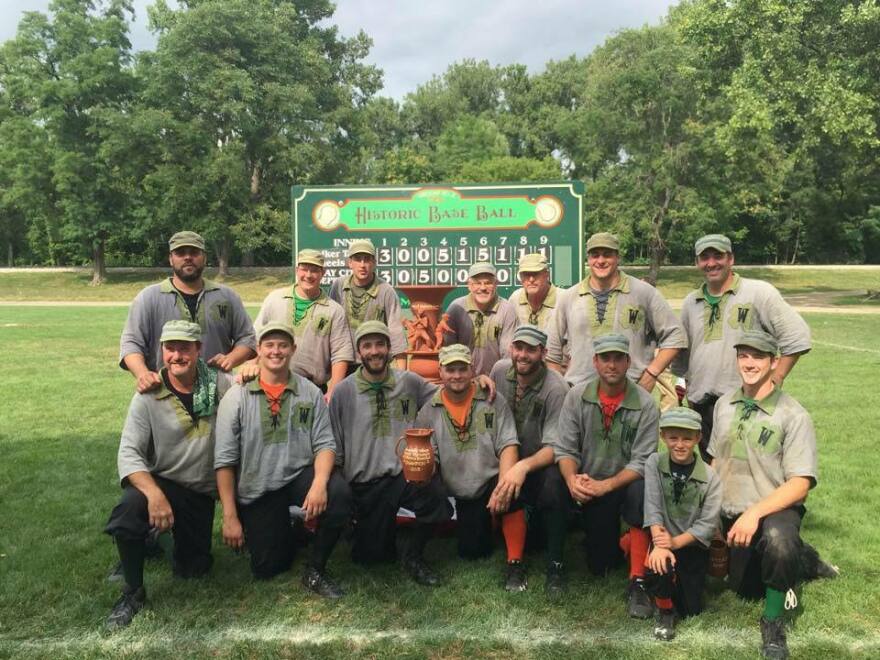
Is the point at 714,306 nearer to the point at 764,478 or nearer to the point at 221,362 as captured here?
the point at 764,478

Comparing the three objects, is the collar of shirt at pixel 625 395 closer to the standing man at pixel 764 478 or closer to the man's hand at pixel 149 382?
the standing man at pixel 764 478

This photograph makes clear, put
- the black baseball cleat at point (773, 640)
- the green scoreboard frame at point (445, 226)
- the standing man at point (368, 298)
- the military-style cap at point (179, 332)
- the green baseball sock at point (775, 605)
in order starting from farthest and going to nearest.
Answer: the green scoreboard frame at point (445, 226), the standing man at point (368, 298), the military-style cap at point (179, 332), the green baseball sock at point (775, 605), the black baseball cleat at point (773, 640)

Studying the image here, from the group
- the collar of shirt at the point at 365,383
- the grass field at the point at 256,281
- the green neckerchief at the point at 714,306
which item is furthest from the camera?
the grass field at the point at 256,281

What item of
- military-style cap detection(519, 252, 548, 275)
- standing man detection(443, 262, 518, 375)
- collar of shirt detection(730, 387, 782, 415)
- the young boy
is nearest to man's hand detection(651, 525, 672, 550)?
the young boy

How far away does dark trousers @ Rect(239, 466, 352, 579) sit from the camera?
405 cm

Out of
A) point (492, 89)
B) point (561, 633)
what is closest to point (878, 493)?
point (561, 633)

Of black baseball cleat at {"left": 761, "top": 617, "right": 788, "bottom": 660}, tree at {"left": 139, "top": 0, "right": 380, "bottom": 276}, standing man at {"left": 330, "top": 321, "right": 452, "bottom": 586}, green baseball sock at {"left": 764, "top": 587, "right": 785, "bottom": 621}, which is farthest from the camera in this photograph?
tree at {"left": 139, "top": 0, "right": 380, "bottom": 276}

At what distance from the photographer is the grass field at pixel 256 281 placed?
3294 cm

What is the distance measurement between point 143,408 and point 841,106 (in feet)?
65.6

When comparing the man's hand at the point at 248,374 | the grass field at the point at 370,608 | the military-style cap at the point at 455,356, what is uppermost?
the military-style cap at the point at 455,356

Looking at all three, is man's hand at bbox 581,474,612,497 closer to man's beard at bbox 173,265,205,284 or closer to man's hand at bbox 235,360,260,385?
man's hand at bbox 235,360,260,385

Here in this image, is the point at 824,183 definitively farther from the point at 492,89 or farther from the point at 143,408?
the point at 143,408

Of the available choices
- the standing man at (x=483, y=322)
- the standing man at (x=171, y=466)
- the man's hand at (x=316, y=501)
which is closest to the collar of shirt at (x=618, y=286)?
the standing man at (x=483, y=322)

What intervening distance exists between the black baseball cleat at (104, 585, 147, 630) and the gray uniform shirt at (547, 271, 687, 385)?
9.24 ft
